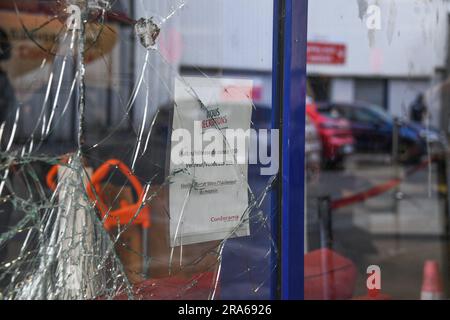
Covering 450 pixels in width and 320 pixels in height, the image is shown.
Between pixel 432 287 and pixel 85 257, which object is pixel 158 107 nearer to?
pixel 85 257

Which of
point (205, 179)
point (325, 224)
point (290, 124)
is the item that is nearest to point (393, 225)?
point (325, 224)

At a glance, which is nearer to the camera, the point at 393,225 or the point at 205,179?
the point at 205,179

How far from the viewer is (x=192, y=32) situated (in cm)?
308

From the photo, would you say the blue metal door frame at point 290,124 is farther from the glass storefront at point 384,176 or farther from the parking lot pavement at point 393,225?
the parking lot pavement at point 393,225

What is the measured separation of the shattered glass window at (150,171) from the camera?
2264mm

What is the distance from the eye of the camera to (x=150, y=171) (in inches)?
94.5

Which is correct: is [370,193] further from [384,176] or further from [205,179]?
[205,179]

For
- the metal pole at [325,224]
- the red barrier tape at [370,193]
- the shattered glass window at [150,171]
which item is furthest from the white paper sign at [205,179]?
the red barrier tape at [370,193]

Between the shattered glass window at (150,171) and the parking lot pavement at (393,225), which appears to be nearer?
the shattered glass window at (150,171)

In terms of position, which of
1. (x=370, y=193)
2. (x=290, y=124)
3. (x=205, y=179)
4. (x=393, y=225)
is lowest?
(x=393, y=225)

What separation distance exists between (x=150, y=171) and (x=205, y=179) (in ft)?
0.76

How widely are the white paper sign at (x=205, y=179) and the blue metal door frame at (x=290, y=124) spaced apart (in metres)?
0.16
